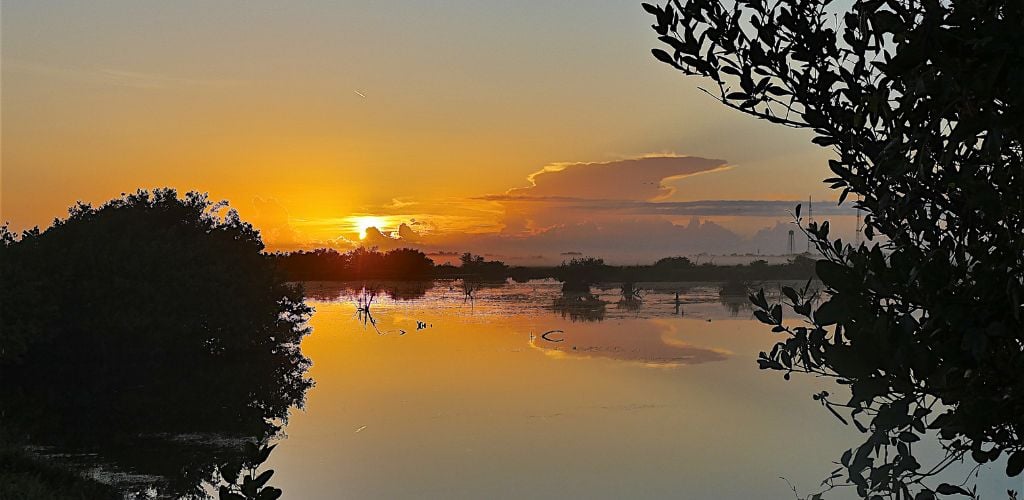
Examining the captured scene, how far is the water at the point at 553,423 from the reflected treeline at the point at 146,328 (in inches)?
75.9

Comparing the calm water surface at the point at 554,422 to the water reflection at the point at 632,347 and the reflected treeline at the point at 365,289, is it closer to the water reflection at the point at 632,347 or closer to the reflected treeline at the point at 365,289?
the water reflection at the point at 632,347

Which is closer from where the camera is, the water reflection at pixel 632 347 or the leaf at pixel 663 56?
the leaf at pixel 663 56

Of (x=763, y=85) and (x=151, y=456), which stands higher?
(x=763, y=85)

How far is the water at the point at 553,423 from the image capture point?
49.3ft

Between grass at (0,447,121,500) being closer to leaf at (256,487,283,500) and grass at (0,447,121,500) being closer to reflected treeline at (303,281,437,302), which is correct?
leaf at (256,487,283,500)

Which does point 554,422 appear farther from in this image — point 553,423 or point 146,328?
point 146,328

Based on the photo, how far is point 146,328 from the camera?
30.6m

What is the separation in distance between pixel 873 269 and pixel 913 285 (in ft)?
0.37

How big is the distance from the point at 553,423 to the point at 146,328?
16.8 metres

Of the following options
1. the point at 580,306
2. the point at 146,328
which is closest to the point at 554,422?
the point at 146,328

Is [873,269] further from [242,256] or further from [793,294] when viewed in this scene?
[242,256]

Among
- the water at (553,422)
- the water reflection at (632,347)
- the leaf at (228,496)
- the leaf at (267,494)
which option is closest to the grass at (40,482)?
the water at (553,422)

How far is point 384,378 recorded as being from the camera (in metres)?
26.5

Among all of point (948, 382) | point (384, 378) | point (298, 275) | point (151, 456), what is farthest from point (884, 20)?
point (298, 275)
